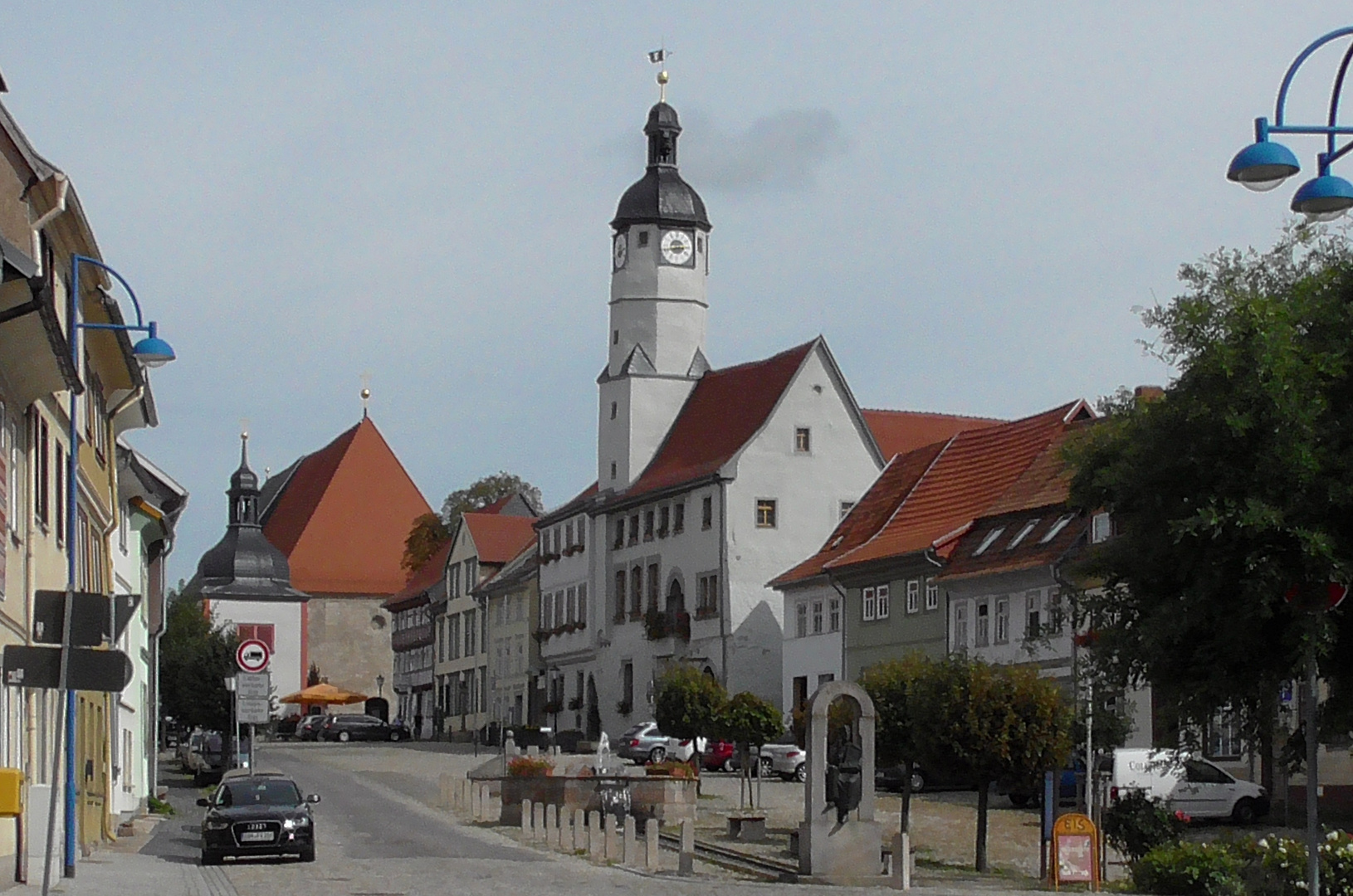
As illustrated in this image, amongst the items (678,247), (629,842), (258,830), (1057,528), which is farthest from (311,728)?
(629,842)

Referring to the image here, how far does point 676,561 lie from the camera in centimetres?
8138

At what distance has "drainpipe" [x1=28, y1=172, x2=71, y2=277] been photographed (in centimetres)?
2358

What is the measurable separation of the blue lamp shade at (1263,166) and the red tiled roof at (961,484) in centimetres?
4464

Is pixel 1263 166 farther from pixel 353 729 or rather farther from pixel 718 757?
pixel 353 729

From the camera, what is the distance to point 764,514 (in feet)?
259

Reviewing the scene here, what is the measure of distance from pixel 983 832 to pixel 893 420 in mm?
51919

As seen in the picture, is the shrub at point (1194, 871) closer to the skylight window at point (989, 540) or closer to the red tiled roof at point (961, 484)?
the skylight window at point (989, 540)

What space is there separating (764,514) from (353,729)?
23249mm

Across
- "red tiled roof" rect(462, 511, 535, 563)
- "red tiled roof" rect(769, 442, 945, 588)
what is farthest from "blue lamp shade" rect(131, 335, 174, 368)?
"red tiled roof" rect(462, 511, 535, 563)

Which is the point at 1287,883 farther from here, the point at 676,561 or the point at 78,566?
the point at 676,561

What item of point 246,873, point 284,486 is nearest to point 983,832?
point 246,873

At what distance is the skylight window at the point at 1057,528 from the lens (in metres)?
53.9

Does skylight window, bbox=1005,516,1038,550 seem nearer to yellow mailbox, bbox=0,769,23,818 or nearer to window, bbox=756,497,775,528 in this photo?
window, bbox=756,497,775,528

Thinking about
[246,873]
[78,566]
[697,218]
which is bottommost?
[246,873]
